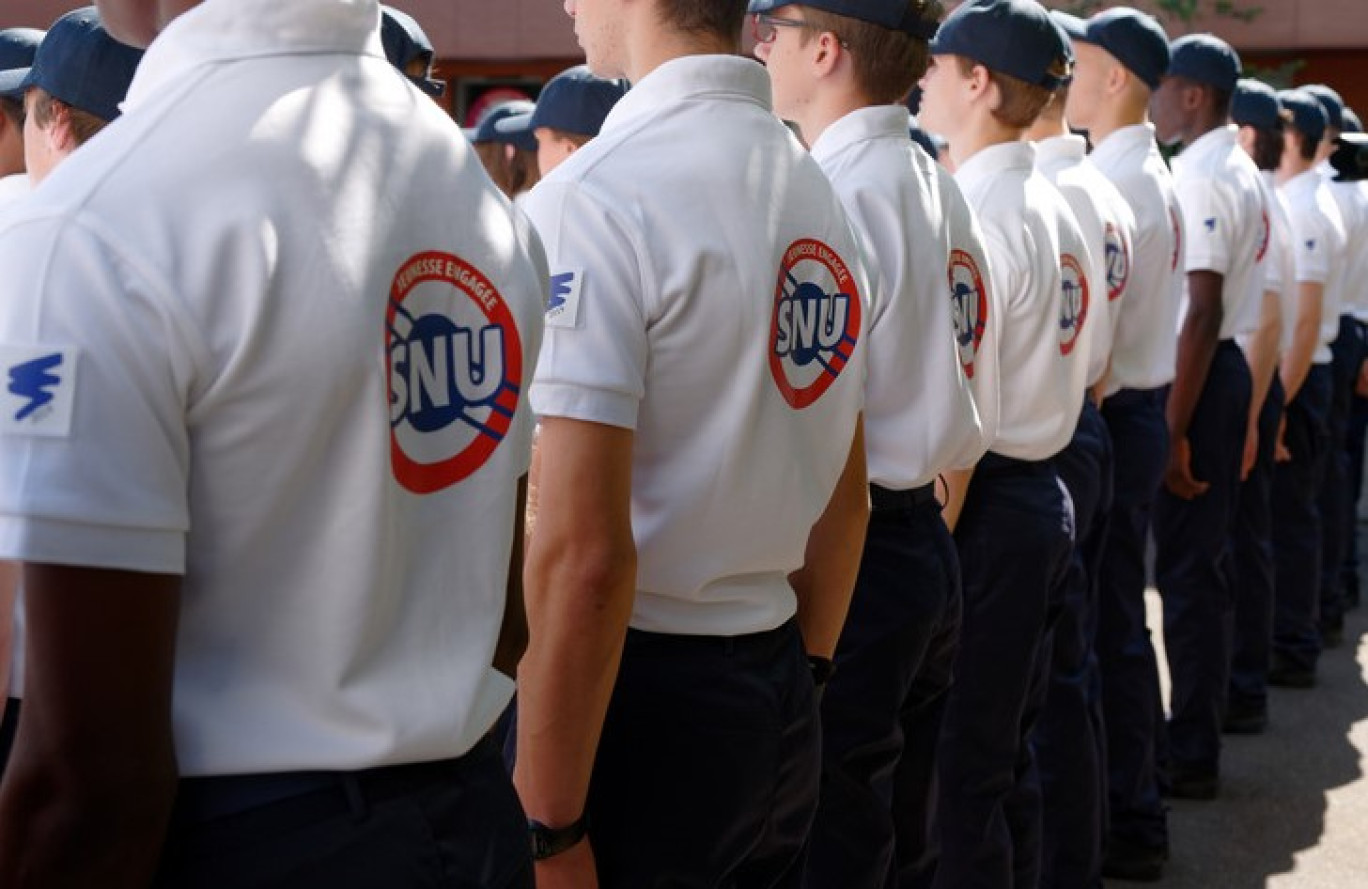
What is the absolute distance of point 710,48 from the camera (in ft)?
8.34

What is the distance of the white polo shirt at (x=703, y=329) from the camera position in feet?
7.61

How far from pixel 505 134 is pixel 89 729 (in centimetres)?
458

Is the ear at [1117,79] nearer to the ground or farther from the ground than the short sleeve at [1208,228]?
farther from the ground

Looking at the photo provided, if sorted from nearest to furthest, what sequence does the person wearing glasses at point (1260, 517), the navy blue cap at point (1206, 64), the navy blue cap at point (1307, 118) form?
the navy blue cap at point (1206, 64)
the person wearing glasses at point (1260, 517)
the navy blue cap at point (1307, 118)

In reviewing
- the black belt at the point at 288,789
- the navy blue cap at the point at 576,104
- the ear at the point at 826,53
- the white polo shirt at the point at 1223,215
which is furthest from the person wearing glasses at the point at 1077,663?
the black belt at the point at 288,789

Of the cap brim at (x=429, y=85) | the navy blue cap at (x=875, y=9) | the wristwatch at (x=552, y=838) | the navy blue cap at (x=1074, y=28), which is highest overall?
the navy blue cap at (x=875, y=9)

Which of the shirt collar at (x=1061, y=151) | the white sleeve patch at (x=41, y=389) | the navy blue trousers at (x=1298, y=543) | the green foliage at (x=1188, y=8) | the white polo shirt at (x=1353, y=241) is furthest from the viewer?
the green foliage at (x=1188, y=8)

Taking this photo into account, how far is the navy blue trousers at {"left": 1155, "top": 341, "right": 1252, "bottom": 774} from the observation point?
6023 mm

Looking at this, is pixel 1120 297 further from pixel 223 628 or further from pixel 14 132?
pixel 223 628

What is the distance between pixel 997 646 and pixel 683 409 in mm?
1858

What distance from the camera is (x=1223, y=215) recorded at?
5992 millimetres

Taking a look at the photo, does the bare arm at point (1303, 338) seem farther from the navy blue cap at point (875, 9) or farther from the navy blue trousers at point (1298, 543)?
the navy blue cap at point (875, 9)

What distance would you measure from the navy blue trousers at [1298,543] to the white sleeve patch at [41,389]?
22.8ft

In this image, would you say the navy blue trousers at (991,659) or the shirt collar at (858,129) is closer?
the shirt collar at (858,129)
